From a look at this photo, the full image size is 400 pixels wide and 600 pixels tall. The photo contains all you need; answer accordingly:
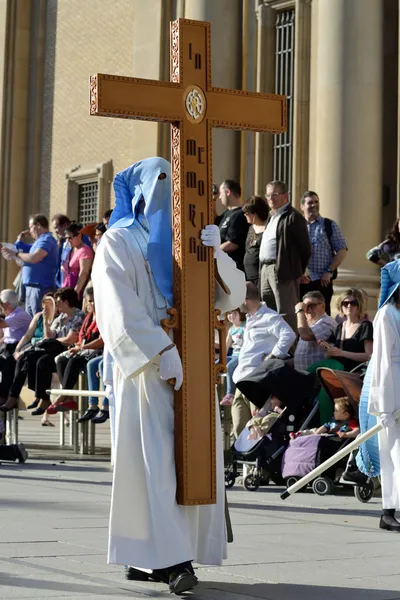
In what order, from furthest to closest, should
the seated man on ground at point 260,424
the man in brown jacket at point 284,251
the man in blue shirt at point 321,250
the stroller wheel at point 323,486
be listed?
the man in blue shirt at point 321,250, the man in brown jacket at point 284,251, the seated man on ground at point 260,424, the stroller wheel at point 323,486

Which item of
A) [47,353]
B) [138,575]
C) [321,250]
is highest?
[321,250]

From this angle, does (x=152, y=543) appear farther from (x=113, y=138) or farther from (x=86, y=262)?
(x=113, y=138)

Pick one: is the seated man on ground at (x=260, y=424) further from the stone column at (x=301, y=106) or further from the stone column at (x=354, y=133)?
the stone column at (x=301, y=106)

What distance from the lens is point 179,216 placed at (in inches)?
266

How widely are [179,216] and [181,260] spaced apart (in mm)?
221

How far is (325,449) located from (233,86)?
10.4 m

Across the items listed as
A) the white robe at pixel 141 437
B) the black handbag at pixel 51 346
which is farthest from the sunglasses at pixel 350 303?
the white robe at pixel 141 437

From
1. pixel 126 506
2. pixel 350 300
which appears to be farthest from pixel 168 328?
pixel 350 300

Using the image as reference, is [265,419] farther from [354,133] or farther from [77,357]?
[354,133]

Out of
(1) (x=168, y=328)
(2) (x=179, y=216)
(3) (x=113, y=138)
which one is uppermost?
(3) (x=113, y=138)

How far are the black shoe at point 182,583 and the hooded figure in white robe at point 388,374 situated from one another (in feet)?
9.96

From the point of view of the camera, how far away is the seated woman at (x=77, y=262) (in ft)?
55.8

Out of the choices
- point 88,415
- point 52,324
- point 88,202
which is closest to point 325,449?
point 88,415

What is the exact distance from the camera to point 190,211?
6.80 metres
